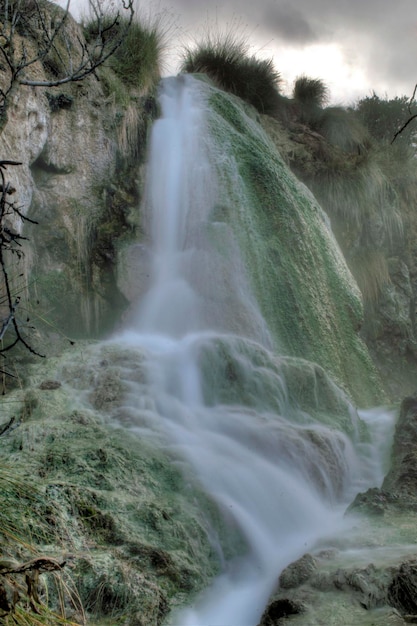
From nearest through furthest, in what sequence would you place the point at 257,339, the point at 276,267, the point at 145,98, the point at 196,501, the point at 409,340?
the point at 196,501 < the point at 257,339 < the point at 276,267 < the point at 145,98 < the point at 409,340

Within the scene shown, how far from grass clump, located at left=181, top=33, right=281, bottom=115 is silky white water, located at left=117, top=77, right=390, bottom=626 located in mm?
1347

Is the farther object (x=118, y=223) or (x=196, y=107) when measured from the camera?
(x=196, y=107)

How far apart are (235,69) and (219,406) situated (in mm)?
7147

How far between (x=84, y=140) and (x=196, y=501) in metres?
5.30

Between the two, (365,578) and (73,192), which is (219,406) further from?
(73,192)

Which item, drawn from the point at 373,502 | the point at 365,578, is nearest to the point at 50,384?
the point at 373,502

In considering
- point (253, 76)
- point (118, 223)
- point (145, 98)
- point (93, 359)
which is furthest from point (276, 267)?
point (253, 76)

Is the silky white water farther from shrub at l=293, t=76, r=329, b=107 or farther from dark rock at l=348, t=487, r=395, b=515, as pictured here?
shrub at l=293, t=76, r=329, b=107

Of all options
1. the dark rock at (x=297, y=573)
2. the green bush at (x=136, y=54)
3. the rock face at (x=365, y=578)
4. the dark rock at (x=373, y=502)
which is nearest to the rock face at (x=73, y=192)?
the green bush at (x=136, y=54)

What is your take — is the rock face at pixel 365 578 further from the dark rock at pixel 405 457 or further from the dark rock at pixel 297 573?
the dark rock at pixel 405 457

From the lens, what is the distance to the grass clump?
1063cm

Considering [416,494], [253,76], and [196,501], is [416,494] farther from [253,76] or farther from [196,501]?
[253,76]

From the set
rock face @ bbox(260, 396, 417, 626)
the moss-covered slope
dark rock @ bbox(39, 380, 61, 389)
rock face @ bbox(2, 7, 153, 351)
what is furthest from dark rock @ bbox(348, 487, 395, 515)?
rock face @ bbox(2, 7, 153, 351)

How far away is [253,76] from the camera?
10.7 metres
